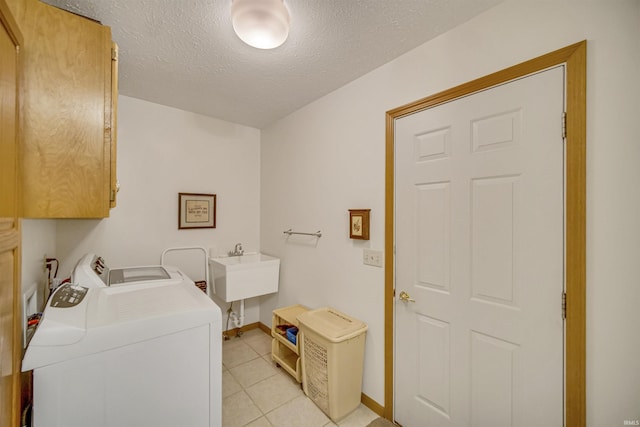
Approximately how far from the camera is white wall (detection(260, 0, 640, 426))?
3.25ft

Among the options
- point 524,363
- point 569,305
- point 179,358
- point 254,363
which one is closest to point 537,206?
point 569,305

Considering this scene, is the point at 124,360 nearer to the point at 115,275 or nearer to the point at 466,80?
the point at 115,275

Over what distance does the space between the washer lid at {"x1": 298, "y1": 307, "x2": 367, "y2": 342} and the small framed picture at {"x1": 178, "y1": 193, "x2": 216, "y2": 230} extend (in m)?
1.53

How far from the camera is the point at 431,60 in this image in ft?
5.18

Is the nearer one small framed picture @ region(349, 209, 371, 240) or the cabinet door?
the cabinet door

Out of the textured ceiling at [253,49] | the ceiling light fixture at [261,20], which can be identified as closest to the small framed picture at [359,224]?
the textured ceiling at [253,49]

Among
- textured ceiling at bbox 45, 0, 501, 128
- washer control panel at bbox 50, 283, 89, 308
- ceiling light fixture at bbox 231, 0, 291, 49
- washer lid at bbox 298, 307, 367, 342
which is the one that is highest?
textured ceiling at bbox 45, 0, 501, 128

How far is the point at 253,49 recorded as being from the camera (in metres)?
1.66

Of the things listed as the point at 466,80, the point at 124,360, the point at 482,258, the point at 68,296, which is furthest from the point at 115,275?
the point at 466,80

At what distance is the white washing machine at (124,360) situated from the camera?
38.0 inches

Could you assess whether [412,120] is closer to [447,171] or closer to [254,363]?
[447,171]

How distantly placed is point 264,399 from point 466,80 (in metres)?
2.56

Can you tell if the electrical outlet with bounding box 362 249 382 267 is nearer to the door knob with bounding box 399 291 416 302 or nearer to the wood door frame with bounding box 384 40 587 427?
the door knob with bounding box 399 291 416 302

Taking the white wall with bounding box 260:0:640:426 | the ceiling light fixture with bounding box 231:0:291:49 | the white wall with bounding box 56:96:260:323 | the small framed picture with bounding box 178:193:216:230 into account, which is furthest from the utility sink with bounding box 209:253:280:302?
the ceiling light fixture with bounding box 231:0:291:49
